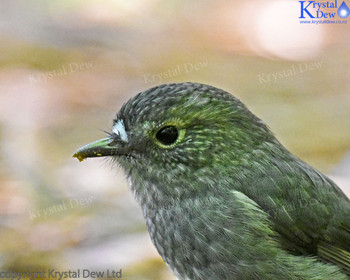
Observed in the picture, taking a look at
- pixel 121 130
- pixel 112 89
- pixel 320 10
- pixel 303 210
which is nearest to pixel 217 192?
pixel 303 210

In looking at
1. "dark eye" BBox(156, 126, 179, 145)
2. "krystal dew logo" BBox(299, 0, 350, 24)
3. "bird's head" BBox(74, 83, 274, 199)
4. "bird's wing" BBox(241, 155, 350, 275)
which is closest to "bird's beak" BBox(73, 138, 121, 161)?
"bird's head" BBox(74, 83, 274, 199)

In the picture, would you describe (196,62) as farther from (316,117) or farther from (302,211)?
(302,211)

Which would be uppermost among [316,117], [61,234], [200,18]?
[200,18]

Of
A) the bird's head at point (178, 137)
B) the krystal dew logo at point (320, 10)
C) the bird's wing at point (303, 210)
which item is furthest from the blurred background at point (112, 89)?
the bird's wing at point (303, 210)

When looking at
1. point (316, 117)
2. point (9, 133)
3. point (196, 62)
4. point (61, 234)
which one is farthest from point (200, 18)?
point (61, 234)

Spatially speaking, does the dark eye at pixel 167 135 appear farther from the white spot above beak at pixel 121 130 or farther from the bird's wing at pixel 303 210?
the bird's wing at pixel 303 210

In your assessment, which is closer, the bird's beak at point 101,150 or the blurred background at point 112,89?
the bird's beak at point 101,150
